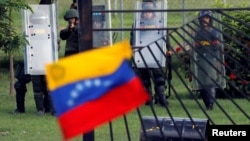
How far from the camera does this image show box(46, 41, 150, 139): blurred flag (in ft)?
10.7

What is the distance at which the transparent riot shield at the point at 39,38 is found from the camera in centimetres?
1287

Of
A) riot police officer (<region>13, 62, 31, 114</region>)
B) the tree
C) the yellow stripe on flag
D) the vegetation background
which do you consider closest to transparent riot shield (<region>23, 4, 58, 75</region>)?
riot police officer (<region>13, 62, 31, 114</region>)

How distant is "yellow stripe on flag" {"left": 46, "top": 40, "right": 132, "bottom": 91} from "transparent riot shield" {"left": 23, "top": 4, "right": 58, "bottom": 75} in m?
9.53

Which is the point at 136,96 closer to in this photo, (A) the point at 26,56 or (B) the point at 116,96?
(B) the point at 116,96

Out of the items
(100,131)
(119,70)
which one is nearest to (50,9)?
(100,131)

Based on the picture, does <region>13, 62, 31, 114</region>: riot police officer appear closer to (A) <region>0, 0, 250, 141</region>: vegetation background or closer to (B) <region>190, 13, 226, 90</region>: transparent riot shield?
(A) <region>0, 0, 250, 141</region>: vegetation background

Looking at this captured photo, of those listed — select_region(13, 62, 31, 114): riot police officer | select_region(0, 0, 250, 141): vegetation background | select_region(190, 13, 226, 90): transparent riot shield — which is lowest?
select_region(0, 0, 250, 141): vegetation background

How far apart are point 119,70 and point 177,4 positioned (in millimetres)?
16822

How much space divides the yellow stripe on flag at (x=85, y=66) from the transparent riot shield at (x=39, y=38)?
9.53 metres

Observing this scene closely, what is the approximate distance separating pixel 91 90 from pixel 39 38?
9.72 metres

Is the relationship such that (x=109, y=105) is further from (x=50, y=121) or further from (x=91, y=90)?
(x=50, y=121)

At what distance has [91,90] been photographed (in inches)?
129

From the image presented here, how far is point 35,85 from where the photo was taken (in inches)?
510

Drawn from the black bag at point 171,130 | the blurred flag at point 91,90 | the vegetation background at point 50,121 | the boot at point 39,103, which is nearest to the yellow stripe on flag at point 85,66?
the blurred flag at point 91,90
